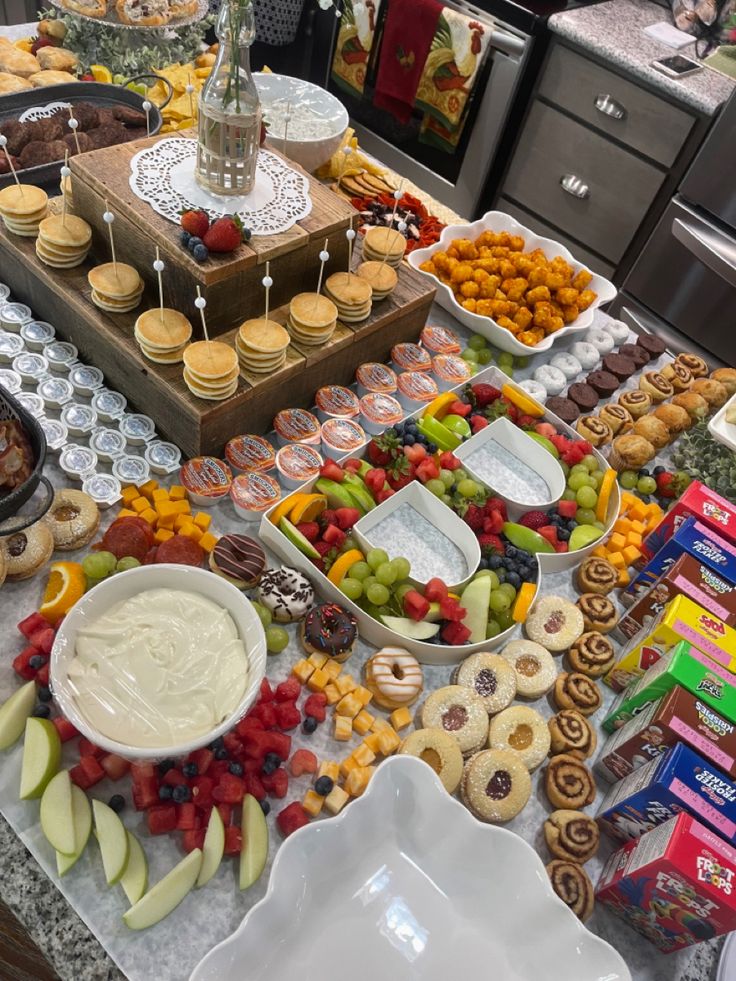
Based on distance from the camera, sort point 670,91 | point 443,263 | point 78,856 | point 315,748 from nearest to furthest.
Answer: point 78,856, point 315,748, point 443,263, point 670,91

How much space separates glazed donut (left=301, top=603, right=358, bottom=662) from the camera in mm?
1649

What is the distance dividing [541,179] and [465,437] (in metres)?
2.50

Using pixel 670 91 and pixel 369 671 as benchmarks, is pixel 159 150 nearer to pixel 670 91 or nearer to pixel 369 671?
pixel 369 671

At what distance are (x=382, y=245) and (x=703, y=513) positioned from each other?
46.3 inches

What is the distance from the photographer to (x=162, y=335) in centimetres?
186

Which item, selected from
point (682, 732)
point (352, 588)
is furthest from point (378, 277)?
point (682, 732)

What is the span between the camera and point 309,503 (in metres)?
1.82

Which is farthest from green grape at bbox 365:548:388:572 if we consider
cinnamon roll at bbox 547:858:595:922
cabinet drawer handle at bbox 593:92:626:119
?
cabinet drawer handle at bbox 593:92:626:119

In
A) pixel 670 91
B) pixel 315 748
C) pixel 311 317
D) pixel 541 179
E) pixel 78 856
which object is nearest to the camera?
pixel 78 856

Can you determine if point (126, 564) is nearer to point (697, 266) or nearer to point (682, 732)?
point (682, 732)

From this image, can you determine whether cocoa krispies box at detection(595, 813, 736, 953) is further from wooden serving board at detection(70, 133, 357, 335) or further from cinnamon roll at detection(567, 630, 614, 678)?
wooden serving board at detection(70, 133, 357, 335)

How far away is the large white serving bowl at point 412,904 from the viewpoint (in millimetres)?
1310

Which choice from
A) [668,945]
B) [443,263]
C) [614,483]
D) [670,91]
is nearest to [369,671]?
[668,945]

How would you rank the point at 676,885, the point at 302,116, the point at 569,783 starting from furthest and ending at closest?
the point at 302,116 < the point at 569,783 < the point at 676,885
